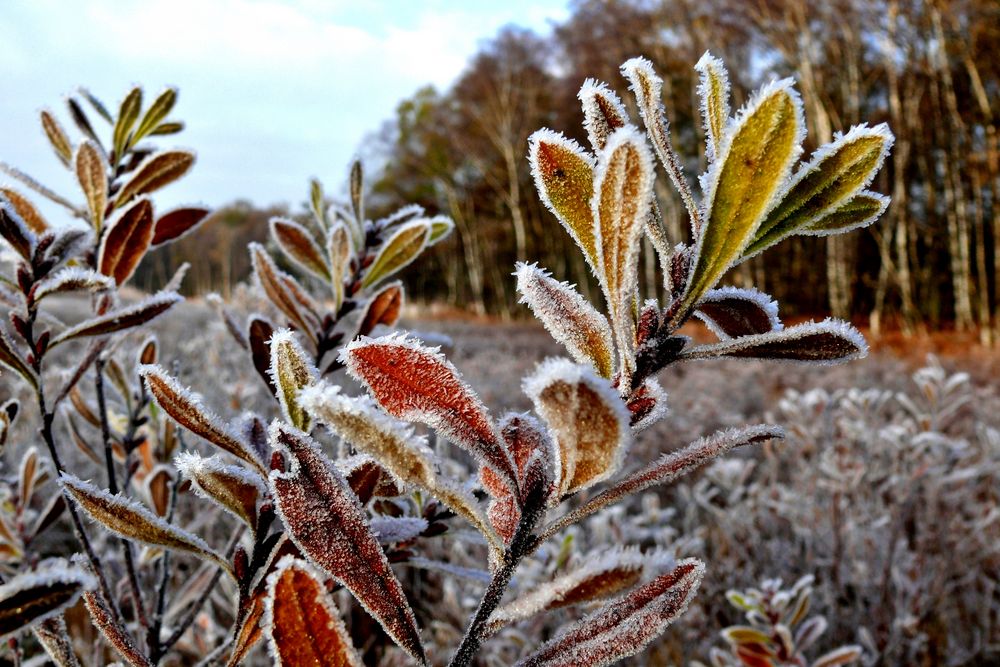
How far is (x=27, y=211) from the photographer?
720 millimetres

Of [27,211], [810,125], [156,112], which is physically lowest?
[27,211]

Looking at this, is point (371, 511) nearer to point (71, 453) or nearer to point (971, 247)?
point (71, 453)

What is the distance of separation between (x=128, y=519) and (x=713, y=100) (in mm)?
410

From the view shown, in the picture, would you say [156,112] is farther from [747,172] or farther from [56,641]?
[747,172]

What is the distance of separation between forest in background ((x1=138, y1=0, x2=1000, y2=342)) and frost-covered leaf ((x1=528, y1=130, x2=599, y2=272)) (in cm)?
720

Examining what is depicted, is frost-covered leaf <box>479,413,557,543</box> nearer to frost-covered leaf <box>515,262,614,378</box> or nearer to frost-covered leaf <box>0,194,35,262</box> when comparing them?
frost-covered leaf <box>515,262,614,378</box>

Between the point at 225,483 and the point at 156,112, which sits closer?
the point at 225,483

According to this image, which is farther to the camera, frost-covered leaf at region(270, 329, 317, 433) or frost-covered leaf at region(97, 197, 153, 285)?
frost-covered leaf at region(97, 197, 153, 285)

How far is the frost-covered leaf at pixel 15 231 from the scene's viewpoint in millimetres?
485

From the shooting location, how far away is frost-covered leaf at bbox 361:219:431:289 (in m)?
0.73

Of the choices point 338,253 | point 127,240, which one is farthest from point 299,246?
point 127,240

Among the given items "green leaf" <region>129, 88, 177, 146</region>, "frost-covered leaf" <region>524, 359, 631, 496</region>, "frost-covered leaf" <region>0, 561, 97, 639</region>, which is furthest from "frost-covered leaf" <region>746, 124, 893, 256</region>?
"green leaf" <region>129, 88, 177, 146</region>

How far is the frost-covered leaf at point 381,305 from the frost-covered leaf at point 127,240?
222mm

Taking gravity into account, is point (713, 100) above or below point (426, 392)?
above
